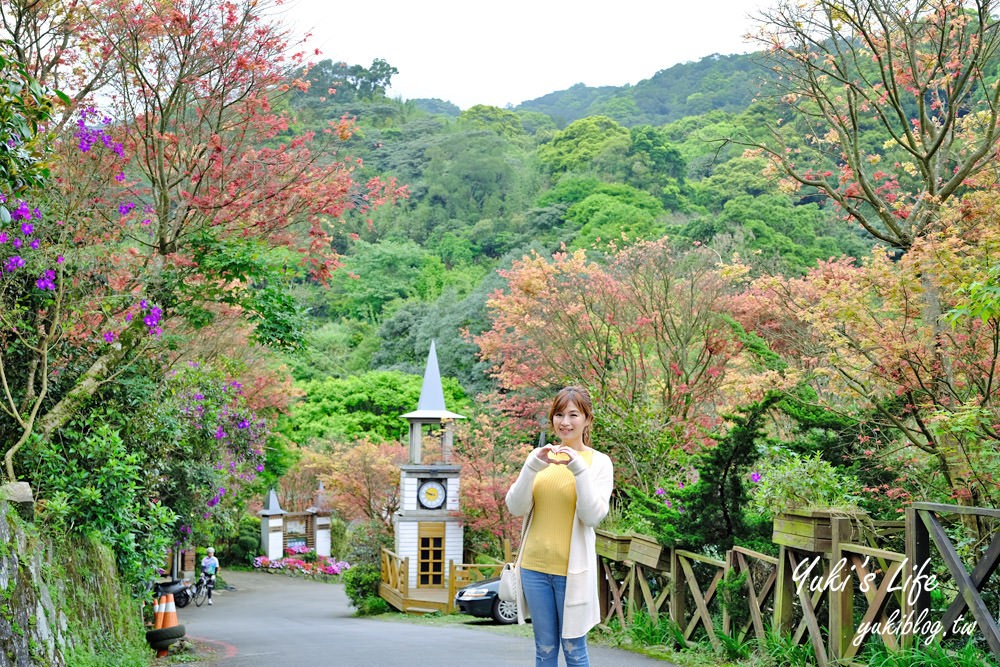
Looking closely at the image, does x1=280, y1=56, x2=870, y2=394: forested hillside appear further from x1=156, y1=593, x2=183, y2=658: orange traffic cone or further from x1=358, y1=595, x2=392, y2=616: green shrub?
x1=156, y1=593, x2=183, y2=658: orange traffic cone

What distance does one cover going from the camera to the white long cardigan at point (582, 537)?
392 cm

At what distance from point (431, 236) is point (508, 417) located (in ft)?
109

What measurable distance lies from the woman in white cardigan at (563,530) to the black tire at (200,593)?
72.3 ft

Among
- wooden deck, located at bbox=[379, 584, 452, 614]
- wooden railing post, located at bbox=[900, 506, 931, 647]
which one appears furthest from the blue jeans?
wooden deck, located at bbox=[379, 584, 452, 614]

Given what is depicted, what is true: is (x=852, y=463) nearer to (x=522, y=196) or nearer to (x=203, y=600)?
(x=203, y=600)

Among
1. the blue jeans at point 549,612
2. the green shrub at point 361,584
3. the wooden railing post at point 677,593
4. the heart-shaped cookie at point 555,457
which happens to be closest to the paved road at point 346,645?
the wooden railing post at point 677,593

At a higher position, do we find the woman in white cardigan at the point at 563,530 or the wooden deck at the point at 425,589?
the woman in white cardigan at the point at 563,530

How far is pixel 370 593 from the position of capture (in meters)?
22.4

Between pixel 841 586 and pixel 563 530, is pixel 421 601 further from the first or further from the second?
pixel 563 530

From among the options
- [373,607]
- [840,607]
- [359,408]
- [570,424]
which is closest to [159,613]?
[840,607]

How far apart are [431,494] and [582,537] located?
1908 cm

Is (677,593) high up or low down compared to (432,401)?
down

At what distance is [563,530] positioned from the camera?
402 cm

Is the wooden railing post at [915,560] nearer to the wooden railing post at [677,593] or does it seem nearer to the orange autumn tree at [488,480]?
the wooden railing post at [677,593]
